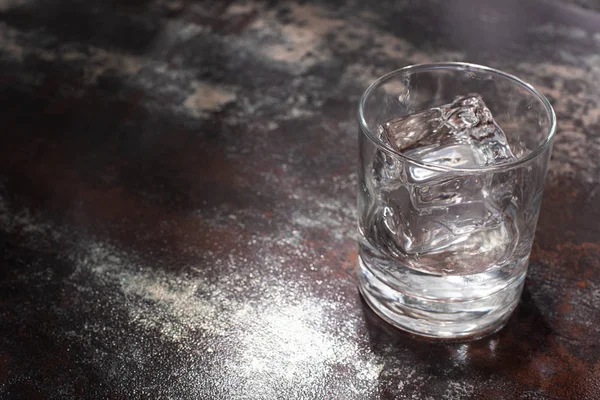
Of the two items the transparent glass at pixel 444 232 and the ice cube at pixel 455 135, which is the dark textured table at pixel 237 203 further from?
the ice cube at pixel 455 135

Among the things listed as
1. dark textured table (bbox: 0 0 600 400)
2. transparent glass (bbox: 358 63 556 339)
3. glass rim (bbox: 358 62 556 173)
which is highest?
glass rim (bbox: 358 62 556 173)

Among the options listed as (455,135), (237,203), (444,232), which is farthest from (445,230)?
(237,203)

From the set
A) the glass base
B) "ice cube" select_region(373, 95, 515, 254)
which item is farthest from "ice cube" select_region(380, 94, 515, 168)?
the glass base

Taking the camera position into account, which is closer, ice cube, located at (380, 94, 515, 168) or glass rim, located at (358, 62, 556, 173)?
glass rim, located at (358, 62, 556, 173)

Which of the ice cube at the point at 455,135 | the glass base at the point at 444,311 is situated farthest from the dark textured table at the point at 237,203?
the ice cube at the point at 455,135

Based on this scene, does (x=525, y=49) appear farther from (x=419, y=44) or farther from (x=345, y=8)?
(x=345, y=8)

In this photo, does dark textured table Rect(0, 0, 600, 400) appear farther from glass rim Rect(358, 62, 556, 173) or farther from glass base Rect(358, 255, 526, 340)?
glass rim Rect(358, 62, 556, 173)

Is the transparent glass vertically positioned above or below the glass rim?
below
